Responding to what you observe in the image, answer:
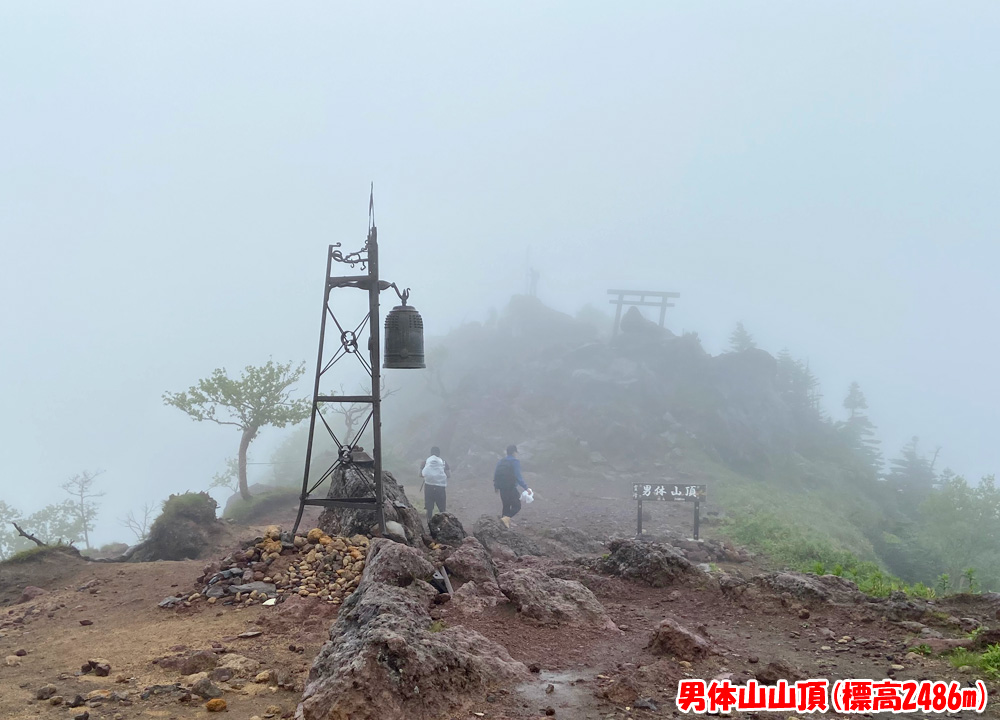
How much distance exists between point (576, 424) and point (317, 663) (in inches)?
1501

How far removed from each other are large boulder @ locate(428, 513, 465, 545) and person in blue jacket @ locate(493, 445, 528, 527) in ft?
16.4

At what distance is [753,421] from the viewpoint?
4478cm

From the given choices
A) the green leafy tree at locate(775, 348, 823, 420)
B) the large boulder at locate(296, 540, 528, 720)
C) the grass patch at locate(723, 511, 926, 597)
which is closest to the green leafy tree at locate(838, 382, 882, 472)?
the green leafy tree at locate(775, 348, 823, 420)

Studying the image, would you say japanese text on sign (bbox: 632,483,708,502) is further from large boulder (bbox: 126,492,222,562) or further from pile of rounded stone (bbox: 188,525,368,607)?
large boulder (bbox: 126,492,222,562)

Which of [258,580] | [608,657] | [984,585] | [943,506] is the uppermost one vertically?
[608,657]

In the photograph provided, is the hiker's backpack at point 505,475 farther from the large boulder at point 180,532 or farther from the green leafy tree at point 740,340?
the green leafy tree at point 740,340

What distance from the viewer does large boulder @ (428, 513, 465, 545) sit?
11.0m

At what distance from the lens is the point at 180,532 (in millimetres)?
16359

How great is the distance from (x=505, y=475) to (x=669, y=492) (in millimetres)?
5237

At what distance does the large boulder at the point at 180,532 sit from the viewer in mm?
16109

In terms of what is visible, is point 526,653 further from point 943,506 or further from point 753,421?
point 753,421

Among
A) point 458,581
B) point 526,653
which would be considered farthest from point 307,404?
point 526,653

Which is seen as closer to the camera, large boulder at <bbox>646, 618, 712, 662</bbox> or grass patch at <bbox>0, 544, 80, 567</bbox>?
large boulder at <bbox>646, 618, 712, 662</bbox>
